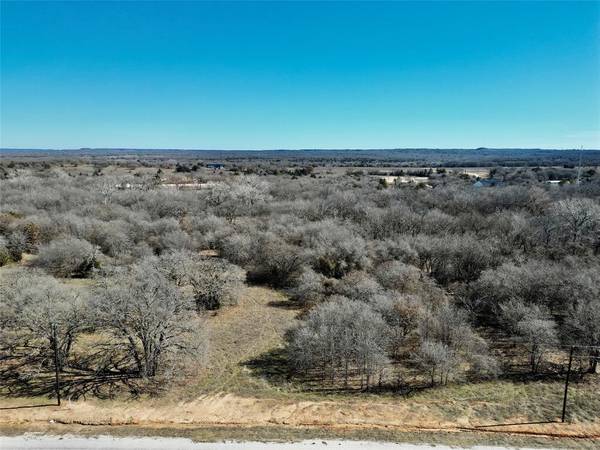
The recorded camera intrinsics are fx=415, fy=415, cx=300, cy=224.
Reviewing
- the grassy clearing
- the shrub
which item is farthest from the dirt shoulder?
Answer: the shrub

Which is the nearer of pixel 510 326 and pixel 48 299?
pixel 48 299

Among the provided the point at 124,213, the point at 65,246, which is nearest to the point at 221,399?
the point at 65,246

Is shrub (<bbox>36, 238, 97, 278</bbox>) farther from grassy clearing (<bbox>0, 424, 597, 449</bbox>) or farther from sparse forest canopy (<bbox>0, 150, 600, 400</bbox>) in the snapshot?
grassy clearing (<bbox>0, 424, 597, 449</bbox>)

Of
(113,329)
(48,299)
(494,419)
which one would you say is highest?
(48,299)

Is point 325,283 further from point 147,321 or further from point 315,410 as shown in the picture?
point 147,321

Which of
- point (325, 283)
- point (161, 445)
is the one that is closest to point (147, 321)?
point (161, 445)

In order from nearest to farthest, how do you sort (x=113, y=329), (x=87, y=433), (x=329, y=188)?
(x=87, y=433), (x=113, y=329), (x=329, y=188)

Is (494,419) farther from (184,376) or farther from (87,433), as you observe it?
(87,433)
